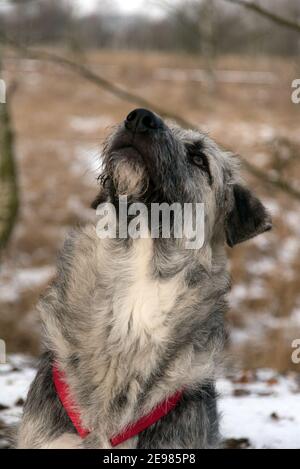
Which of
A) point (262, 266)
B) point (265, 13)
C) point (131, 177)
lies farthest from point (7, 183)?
point (131, 177)

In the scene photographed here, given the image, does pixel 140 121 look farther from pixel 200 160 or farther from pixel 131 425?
pixel 131 425

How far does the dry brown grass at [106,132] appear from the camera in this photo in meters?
11.5

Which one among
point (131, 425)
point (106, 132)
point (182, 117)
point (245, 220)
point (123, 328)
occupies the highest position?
point (182, 117)

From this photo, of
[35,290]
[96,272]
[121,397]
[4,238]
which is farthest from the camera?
[35,290]

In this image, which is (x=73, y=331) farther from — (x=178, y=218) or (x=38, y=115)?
(x=38, y=115)

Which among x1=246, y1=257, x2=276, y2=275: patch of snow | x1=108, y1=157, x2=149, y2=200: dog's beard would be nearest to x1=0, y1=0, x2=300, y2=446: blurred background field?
x1=246, y1=257, x2=276, y2=275: patch of snow

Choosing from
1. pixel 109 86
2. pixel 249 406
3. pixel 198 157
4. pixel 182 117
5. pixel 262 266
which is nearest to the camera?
pixel 198 157

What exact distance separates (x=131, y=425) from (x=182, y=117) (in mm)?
15384

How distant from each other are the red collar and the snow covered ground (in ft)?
2.45

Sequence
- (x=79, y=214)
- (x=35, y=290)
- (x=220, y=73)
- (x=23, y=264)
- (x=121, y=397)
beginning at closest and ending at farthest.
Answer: (x=121, y=397) < (x=35, y=290) < (x=23, y=264) < (x=79, y=214) < (x=220, y=73)

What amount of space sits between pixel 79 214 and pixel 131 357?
43.6ft

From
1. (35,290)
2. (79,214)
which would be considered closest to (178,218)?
(35,290)

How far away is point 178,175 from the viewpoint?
404cm

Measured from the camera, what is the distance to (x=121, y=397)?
3.69 m
